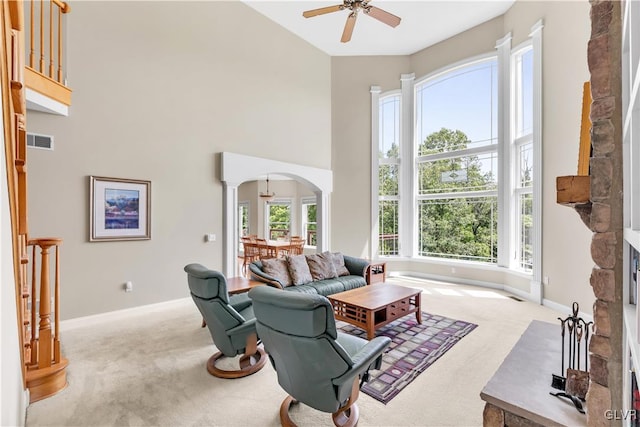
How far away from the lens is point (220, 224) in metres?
5.34

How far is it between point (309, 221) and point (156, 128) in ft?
21.8

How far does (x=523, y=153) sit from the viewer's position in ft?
18.0

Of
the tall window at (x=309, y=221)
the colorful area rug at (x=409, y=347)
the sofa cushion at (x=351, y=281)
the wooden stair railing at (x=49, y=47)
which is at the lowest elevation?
the colorful area rug at (x=409, y=347)

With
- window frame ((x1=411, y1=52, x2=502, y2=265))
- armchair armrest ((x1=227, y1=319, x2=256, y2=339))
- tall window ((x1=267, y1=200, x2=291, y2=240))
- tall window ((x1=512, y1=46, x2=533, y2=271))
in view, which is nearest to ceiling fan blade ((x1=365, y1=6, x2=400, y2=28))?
tall window ((x1=512, y1=46, x2=533, y2=271))

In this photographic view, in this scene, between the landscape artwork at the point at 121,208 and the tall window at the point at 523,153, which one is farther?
the tall window at the point at 523,153

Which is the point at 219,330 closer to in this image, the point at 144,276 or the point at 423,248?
the point at 144,276

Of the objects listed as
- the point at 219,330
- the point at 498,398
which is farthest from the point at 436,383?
the point at 219,330

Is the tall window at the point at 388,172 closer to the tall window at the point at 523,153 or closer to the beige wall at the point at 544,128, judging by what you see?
the beige wall at the point at 544,128

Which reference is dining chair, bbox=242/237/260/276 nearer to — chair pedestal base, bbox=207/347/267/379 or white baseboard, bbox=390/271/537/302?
white baseboard, bbox=390/271/537/302

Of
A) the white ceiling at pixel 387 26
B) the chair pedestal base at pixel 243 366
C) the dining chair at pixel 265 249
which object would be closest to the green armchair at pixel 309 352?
the chair pedestal base at pixel 243 366

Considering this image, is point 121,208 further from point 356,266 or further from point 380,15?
point 380,15

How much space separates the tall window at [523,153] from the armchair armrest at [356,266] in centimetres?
285

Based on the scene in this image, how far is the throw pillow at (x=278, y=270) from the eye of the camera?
14.7 ft

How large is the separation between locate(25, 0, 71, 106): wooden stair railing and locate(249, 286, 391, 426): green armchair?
353 centimetres
